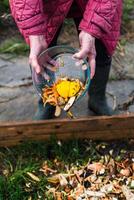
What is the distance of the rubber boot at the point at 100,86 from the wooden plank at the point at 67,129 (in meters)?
0.32

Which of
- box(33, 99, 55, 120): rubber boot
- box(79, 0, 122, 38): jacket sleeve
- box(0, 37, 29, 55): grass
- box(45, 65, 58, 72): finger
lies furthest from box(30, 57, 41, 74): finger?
box(0, 37, 29, 55): grass

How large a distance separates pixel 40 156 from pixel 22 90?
75 centimetres

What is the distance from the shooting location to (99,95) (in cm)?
331

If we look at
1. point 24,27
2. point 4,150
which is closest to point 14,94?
point 4,150

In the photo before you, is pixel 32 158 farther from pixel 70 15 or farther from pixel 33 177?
pixel 70 15

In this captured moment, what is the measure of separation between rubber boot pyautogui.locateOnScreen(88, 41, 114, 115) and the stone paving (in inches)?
4.5

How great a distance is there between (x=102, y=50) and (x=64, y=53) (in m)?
0.29

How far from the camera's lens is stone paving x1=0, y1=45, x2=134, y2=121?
3438 millimetres

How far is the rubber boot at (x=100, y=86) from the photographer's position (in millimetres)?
3057

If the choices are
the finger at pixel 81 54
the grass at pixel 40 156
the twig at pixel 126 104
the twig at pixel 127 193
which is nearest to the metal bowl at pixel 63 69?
the finger at pixel 81 54

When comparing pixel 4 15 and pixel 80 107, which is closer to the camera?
pixel 80 107

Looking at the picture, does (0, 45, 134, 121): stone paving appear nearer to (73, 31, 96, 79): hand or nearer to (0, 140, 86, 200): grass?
(0, 140, 86, 200): grass

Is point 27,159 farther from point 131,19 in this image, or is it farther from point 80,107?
point 131,19

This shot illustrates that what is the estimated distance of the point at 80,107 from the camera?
3.48 meters
